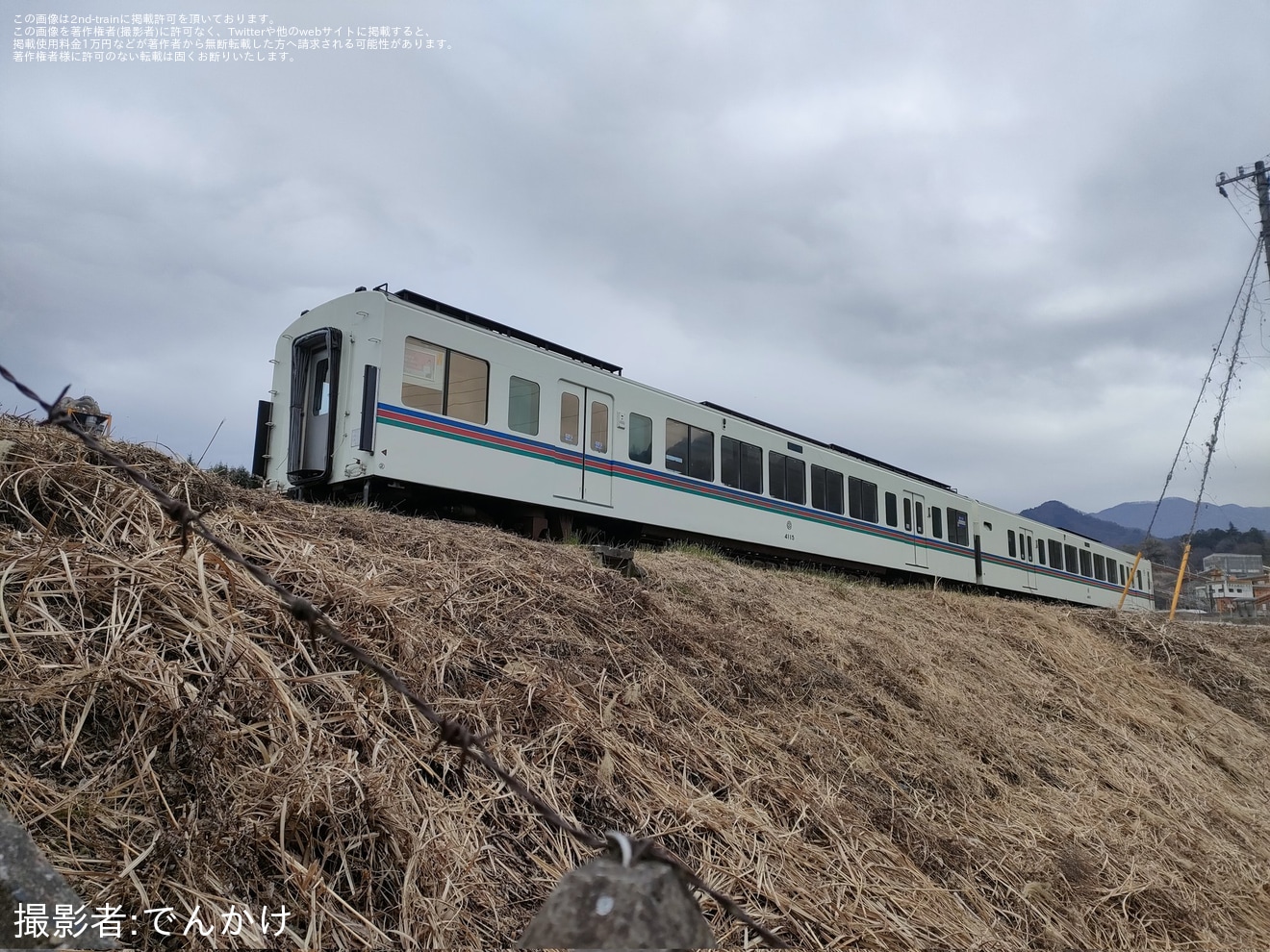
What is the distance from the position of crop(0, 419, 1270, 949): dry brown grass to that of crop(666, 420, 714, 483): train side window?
213 inches

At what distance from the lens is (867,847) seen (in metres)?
3.38

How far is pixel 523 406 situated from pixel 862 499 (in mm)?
8814

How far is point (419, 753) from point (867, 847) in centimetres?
191

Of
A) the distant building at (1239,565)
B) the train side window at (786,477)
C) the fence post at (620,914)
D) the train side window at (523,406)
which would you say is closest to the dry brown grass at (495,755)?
the fence post at (620,914)

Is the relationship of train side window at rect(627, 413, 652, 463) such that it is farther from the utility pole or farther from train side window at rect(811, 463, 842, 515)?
the utility pole

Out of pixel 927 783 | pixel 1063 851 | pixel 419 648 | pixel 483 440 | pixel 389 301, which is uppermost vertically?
pixel 389 301

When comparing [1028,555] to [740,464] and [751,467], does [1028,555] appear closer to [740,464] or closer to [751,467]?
[751,467]

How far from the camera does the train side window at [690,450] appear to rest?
11461mm

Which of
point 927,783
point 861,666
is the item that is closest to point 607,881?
point 927,783

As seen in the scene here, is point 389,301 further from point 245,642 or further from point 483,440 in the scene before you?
point 245,642

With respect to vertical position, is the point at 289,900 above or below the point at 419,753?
below

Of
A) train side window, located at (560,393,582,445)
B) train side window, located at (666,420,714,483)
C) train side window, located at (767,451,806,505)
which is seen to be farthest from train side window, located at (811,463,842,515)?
train side window, located at (560,393,582,445)

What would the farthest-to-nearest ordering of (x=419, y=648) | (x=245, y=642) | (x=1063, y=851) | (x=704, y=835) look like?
(x=1063, y=851) → (x=419, y=648) → (x=704, y=835) → (x=245, y=642)

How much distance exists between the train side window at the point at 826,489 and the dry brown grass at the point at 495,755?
8600mm
